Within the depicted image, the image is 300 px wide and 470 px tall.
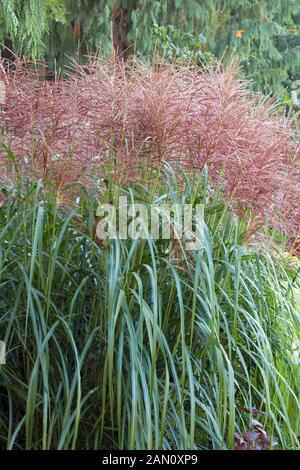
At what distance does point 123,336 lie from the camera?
264 cm

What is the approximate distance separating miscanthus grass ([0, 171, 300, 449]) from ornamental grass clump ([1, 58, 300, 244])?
0.56ft

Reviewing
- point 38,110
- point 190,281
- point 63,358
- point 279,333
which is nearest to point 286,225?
point 279,333

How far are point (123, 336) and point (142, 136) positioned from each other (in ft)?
3.84

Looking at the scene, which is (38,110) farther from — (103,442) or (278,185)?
(103,442)

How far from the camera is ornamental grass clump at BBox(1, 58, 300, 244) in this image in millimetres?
3293

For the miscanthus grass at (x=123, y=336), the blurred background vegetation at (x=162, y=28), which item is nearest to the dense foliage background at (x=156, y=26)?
the blurred background vegetation at (x=162, y=28)

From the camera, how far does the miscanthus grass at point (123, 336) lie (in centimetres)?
259

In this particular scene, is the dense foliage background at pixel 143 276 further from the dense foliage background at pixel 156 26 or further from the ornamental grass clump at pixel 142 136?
the dense foliage background at pixel 156 26

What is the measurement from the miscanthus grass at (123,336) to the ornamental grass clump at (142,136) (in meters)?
0.17

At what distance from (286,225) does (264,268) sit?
63cm

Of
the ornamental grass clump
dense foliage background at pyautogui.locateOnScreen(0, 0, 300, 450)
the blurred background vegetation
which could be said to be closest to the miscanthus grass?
dense foliage background at pyautogui.locateOnScreen(0, 0, 300, 450)

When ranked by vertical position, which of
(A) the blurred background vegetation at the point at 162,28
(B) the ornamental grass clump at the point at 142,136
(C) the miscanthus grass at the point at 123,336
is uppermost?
(A) the blurred background vegetation at the point at 162,28

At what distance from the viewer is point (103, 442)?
2.84m

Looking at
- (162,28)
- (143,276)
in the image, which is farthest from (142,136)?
(162,28)
